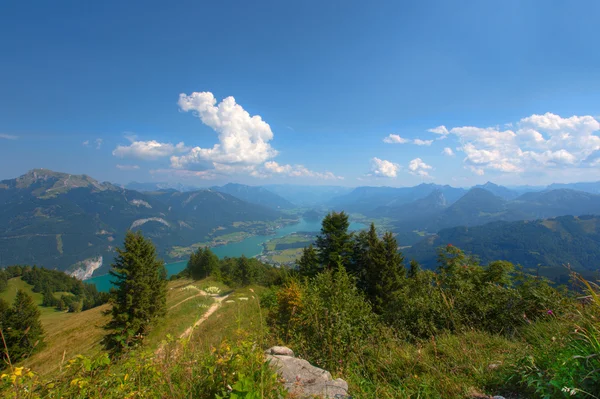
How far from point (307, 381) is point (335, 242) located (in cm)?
2303

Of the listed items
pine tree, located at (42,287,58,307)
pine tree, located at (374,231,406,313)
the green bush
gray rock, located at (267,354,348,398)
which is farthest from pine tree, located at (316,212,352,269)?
pine tree, located at (42,287,58,307)

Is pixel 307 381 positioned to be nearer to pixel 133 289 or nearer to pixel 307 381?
pixel 307 381

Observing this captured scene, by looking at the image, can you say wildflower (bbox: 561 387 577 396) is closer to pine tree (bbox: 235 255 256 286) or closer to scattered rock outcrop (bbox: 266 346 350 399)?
scattered rock outcrop (bbox: 266 346 350 399)

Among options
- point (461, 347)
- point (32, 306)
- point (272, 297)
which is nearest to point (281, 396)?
point (461, 347)

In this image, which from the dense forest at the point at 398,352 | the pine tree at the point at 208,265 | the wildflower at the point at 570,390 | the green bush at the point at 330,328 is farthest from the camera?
the pine tree at the point at 208,265

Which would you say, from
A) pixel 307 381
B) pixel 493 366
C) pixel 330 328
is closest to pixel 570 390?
pixel 493 366

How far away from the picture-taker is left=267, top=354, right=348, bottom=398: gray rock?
350 cm

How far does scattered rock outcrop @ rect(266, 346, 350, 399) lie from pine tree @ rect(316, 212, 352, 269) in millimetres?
22015

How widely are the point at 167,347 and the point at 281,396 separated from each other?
213 centimetres

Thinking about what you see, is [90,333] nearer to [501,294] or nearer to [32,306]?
[32,306]

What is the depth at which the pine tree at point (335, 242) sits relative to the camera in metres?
26.7

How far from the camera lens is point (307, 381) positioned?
4031 millimetres

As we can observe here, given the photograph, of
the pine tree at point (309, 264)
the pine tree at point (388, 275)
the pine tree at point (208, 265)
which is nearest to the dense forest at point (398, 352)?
the pine tree at point (388, 275)

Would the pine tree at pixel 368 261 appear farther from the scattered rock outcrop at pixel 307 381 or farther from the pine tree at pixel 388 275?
the scattered rock outcrop at pixel 307 381
